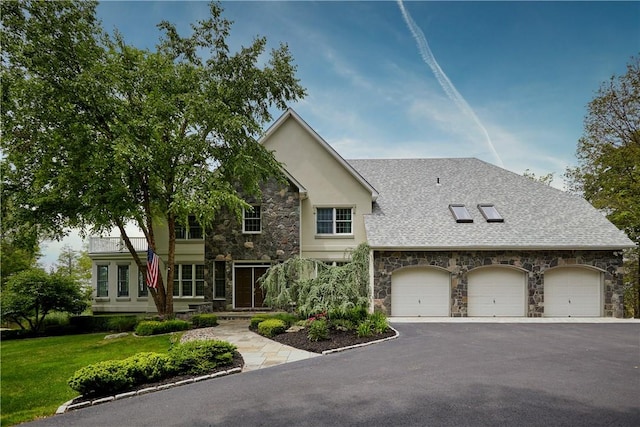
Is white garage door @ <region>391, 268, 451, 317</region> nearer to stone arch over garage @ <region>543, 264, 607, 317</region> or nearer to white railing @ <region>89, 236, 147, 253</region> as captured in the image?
stone arch over garage @ <region>543, 264, 607, 317</region>

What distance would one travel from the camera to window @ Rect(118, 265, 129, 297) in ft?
70.7

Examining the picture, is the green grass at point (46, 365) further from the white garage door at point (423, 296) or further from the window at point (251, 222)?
the white garage door at point (423, 296)

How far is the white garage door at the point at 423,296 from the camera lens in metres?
17.1

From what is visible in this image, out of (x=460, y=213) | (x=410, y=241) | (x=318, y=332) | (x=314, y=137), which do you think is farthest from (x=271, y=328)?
(x=460, y=213)

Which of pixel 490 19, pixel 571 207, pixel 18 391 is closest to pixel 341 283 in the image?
pixel 18 391

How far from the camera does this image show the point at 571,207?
1916 cm

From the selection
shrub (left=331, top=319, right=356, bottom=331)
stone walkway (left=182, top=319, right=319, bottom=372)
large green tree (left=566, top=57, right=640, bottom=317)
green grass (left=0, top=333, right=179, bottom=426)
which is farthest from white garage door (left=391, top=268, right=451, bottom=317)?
large green tree (left=566, top=57, right=640, bottom=317)

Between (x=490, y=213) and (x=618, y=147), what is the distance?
9.66 metres

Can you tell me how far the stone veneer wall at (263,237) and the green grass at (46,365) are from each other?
570 cm

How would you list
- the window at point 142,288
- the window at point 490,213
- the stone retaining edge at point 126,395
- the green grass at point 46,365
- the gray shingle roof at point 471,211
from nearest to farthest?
the stone retaining edge at point 126,395 → the green grass at point 46,365 → the gray shingle roof at point 471,211 → the window at point 490,213 → the window at point 142,288

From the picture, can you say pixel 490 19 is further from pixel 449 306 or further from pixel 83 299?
pixel 83 299

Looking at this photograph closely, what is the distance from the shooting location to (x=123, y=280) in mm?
21672

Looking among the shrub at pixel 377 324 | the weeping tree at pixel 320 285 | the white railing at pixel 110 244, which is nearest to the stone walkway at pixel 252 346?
the weeping tree at pixel 320 285

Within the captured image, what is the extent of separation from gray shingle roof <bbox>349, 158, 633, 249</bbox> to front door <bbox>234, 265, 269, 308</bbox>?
6.26m
